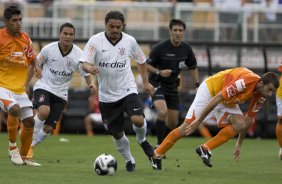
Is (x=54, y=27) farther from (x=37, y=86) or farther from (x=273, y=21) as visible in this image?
(x=37, y=86)

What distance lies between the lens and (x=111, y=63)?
39.9 ft

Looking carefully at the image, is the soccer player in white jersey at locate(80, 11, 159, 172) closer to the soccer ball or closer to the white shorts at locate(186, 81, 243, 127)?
the soccer ball

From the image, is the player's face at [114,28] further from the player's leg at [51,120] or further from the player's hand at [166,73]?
the player's hand at [166,73]

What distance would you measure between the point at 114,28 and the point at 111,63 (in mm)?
531

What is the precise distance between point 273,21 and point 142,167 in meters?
13.8

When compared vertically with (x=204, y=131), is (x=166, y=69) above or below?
above

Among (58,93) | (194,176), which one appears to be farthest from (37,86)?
(194,176)

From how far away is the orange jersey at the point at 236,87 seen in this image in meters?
12.1

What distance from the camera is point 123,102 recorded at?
40.3ft

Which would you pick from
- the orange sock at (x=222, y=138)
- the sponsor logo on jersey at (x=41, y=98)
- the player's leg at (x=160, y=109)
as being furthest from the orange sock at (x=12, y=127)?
the player's leg at (x=160, y=109)

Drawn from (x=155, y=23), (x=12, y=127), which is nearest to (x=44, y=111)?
(x=12, y=127)

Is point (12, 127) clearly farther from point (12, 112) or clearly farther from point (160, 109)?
point (160, 109)

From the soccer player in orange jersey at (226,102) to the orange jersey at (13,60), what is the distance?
98.4 inches

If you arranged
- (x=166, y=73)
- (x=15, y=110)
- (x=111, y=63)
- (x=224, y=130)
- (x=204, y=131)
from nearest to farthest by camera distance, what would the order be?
(x=111, y=63) < (x=15, y=110) < (x=224, y=130) < (x=166, y=73) < (x=204, y=131)
